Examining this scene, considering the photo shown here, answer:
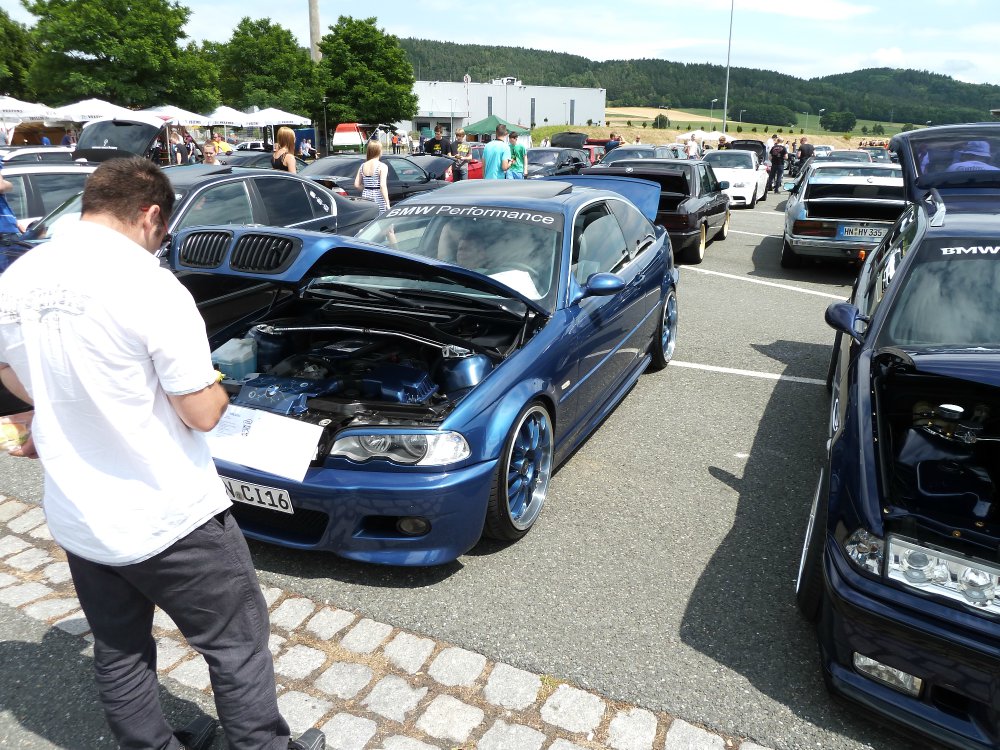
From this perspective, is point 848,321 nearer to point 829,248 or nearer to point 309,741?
point 309,741

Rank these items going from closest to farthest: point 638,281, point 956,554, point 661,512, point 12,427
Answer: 1. point 12,427
2. point 956,554
3. point 661,512
4. point 638,281

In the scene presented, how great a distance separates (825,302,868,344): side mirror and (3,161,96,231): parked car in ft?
24.7

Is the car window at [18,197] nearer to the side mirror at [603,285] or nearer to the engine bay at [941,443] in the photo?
the side mirror at [603,285]

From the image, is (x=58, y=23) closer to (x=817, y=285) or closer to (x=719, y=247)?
A: (x=719, y=247)

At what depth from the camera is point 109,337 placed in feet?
5.06

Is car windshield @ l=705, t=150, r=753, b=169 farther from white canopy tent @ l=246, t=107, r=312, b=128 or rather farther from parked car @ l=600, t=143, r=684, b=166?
white canopy tent @ l=246, t=107, r=312, b=128

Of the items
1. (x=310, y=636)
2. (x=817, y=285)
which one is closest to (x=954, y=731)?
(x=310, y=636)

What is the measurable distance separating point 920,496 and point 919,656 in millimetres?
764

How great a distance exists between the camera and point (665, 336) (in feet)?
18.9

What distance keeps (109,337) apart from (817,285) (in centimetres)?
924

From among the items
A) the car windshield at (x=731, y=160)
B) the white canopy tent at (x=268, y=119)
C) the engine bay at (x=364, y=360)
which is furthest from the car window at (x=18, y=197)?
the white canopy tent at (x=268, y=119)

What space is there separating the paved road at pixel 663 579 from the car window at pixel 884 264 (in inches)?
37.6

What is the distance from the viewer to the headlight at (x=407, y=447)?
2.83 m

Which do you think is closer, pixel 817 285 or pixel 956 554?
pixel 956 554
